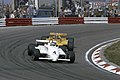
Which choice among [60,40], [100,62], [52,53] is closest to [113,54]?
[100,62]

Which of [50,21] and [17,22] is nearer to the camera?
[17,22]

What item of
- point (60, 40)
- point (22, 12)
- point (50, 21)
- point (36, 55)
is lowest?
point (36, 55)

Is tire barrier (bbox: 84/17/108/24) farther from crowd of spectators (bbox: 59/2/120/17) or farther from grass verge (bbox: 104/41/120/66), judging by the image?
grass verge (bbox: 104/41/120/66)

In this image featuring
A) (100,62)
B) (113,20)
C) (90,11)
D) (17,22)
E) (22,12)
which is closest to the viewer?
(100,62)

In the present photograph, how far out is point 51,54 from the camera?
46.2ft

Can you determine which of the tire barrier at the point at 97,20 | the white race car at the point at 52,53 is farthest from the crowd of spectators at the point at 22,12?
the white race car at the point at 52,53

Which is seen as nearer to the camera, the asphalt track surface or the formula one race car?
the asphalt track surface

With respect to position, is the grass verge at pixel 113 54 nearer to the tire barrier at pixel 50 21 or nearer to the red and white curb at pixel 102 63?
the red and white curb at pixel 102 63

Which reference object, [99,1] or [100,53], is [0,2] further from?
[100,53]

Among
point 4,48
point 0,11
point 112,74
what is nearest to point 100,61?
point 112,74

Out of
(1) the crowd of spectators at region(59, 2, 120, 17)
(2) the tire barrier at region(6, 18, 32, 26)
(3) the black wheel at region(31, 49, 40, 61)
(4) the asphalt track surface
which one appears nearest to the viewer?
(4) the asphalt track surface

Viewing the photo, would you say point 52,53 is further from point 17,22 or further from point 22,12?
point 22,12

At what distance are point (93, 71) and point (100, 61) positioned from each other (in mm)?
2188

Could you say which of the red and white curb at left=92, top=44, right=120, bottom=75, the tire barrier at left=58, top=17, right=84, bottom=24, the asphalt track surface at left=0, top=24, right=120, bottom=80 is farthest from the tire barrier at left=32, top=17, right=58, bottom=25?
the red and white curb at left=92, top=44, right=120, bottom=75
